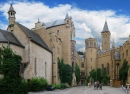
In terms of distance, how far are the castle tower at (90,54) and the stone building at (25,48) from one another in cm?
6770

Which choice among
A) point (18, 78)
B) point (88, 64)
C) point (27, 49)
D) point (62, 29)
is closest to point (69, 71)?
point (62, 29)

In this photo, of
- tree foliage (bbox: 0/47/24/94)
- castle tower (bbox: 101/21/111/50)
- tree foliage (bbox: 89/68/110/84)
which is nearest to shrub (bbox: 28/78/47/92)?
tree foliage (bbox: 0/47/24/94)

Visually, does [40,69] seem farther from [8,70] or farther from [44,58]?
[8,70]

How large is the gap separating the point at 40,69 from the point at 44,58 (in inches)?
147

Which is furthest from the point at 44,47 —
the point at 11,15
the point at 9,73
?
the point at 9,73

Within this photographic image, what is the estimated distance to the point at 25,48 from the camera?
47.4 meters

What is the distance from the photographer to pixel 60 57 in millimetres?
69000

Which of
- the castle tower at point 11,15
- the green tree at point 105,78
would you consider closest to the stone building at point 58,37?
the castle tower at point 11,15

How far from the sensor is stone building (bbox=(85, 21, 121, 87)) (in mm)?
90312

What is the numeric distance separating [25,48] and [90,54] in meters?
77.6

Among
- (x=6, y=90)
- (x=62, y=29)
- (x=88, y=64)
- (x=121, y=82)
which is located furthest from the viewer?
(x=88, y=64)

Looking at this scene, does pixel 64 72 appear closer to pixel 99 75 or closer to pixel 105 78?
pixel 105 78

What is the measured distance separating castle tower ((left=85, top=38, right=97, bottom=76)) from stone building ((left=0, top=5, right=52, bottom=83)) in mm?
67698

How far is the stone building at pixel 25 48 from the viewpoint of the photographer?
4487 centimetres
